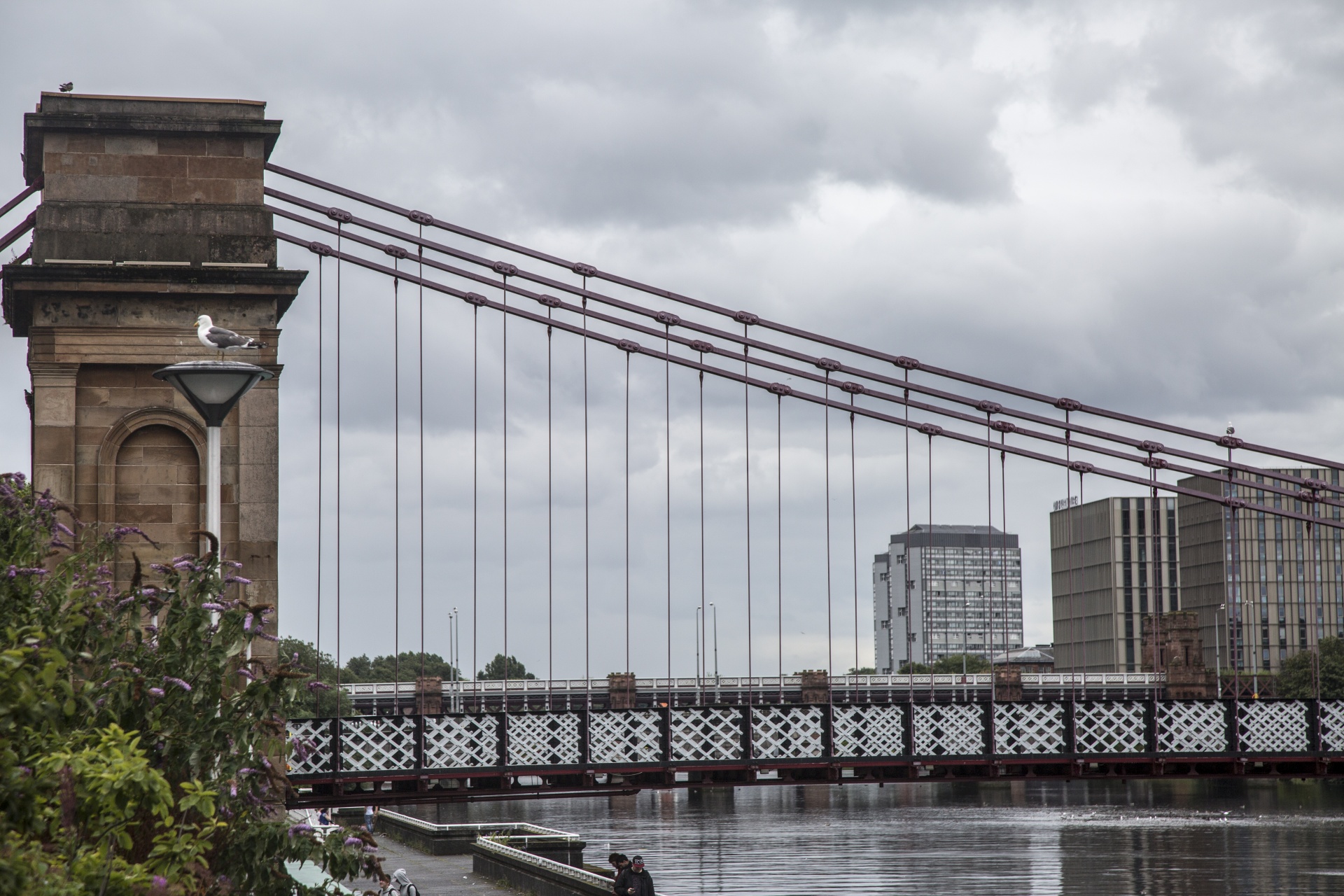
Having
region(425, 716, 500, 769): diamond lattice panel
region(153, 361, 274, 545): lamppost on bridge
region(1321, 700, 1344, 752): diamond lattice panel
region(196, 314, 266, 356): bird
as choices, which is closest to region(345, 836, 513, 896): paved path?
region(425, 716, 500, 769): diamond lattice panel

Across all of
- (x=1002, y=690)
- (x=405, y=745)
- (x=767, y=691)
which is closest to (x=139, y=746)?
(x=405, y=745)

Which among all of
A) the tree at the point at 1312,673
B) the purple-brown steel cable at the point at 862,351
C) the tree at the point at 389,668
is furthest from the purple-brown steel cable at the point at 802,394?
the tree at the point at 389,668

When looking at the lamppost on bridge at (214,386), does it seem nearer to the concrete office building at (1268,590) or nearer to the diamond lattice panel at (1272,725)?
the diamond lattice panel at (1272,725)

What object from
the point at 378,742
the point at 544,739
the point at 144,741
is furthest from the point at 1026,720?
the point at 144,741

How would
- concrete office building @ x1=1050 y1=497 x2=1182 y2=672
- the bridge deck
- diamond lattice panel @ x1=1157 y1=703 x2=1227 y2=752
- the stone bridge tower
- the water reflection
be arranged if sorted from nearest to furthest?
the stone bridge tower
the bridge deck
diamond lattice panel @ x1=1157 y1=703 x2=1227 y2=752
the water reflection
concrete office building @ x1=1050 y1=497 x2=1182 y2=672

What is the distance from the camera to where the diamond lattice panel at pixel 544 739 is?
27.9 metres

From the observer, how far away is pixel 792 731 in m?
29.6

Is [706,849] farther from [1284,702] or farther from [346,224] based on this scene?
[346,224]

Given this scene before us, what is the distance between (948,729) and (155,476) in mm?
14924

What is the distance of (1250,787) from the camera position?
103m

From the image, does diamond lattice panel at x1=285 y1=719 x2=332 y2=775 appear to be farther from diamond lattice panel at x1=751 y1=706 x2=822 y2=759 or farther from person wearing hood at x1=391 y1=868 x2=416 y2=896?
diamond lattice panel at x1=751 y1=706 x2=822 y2=759

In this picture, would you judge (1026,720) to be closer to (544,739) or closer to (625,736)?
(625,736)

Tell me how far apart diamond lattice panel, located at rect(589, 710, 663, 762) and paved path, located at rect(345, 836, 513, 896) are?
237 inches

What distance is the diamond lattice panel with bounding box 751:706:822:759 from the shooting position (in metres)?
29.6
